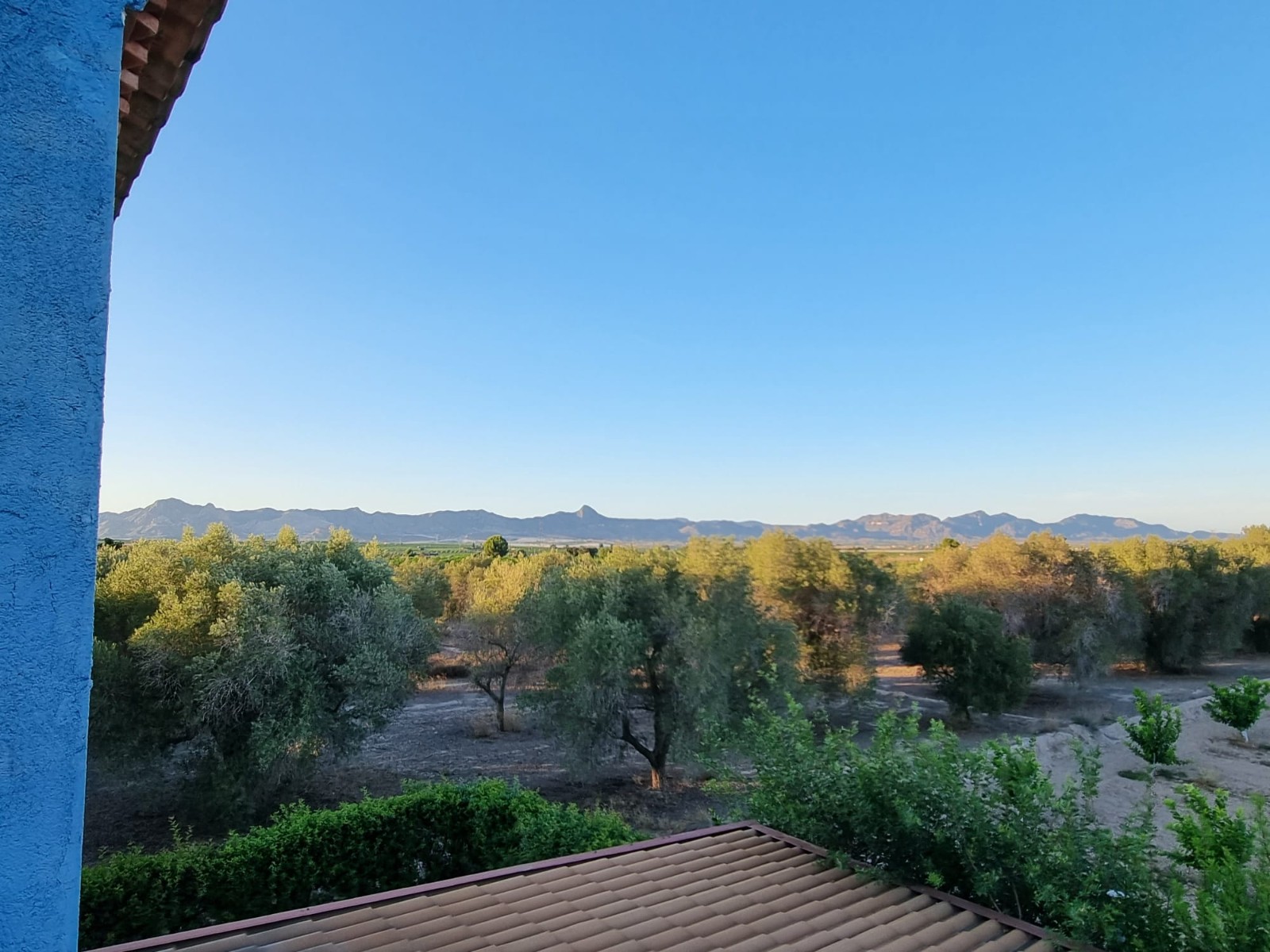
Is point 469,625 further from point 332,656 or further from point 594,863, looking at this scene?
point 594,863

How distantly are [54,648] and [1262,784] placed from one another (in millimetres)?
25513

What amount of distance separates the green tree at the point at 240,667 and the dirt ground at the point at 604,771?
1247mm

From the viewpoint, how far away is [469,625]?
21188 millimetres

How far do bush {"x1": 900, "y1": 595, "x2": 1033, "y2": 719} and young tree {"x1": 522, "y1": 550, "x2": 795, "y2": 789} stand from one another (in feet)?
28.7

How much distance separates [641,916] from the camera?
4.07m

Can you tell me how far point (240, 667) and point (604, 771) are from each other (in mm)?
9407

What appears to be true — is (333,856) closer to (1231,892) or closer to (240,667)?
(240,667)

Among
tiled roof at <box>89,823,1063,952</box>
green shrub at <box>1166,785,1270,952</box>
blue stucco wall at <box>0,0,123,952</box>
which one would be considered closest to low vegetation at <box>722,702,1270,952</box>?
green shrub at <box>1166,785,1270,952</box>

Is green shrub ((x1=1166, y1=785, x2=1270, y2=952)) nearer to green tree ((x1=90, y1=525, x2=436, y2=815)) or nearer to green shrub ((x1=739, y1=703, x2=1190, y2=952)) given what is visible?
green shrub ((x1=739, y1=703, x2=1190, y2=952))

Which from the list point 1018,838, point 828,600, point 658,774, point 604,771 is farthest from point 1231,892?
point 828,600

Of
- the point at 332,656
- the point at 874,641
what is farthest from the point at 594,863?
the point at 874,641

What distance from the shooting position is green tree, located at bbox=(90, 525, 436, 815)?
38.1ft

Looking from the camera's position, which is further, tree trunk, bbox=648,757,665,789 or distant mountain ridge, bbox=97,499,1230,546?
distant mountain ridge, bbox=97,499,1230,546

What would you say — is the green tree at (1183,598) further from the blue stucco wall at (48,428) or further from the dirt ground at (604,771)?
the blue stucco wall at (48,428)
